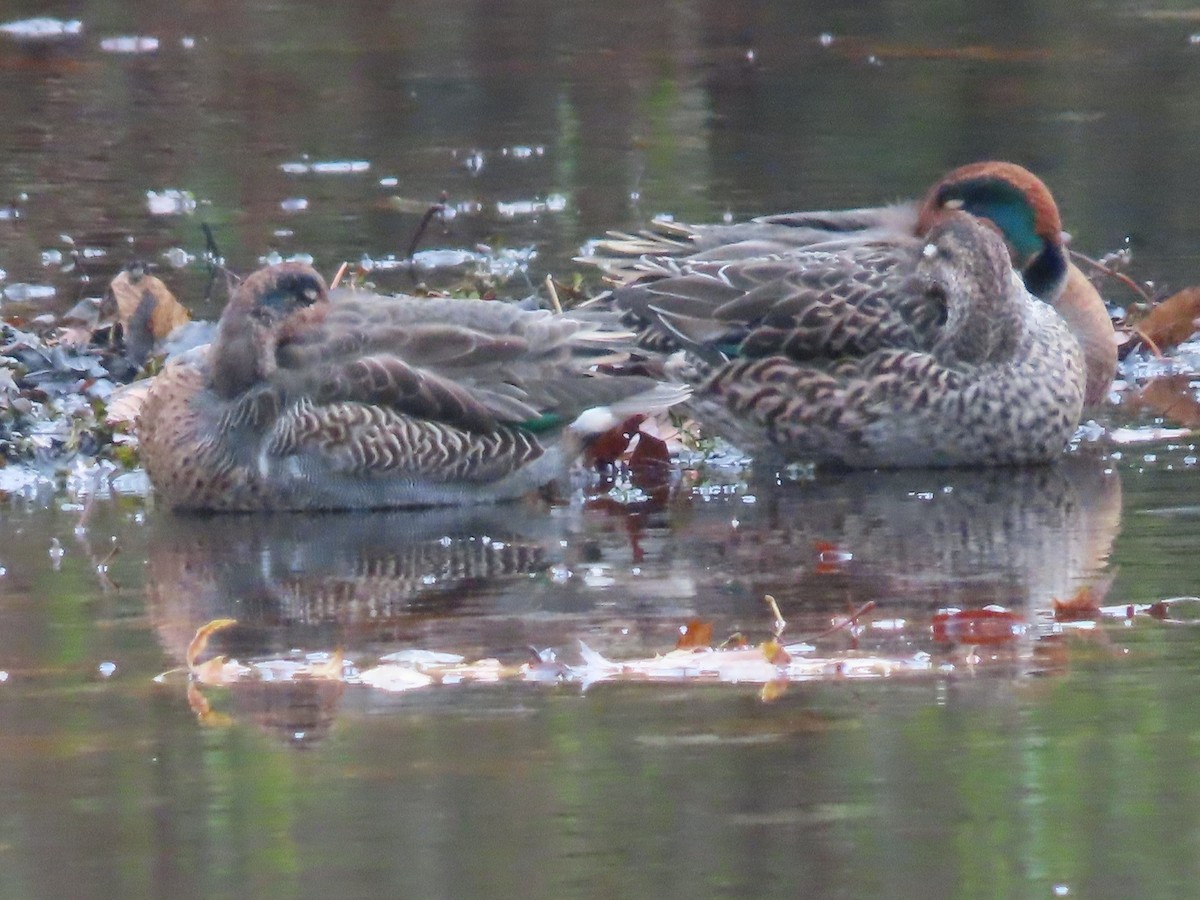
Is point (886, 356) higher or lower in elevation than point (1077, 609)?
higher

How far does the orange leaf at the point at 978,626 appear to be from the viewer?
6.64 m

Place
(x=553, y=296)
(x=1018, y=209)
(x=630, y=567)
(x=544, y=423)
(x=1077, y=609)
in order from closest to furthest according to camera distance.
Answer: (x=1077, y=609), (x=630, y=567), (x=544, y=423), (x=1018, y=209), (x=553, y=296)

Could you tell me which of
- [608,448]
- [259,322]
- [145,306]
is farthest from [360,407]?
[145,306]

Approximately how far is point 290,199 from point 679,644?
8447mm

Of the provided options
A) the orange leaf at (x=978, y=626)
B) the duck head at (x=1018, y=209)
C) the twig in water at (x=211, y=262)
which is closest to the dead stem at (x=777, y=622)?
the orange leaf at (x=978, y=626)

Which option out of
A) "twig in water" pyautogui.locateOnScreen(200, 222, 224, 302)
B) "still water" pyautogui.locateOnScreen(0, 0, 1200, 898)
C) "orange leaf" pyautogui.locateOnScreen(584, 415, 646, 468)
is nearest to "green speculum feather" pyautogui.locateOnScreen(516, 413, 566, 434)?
"still water" pyautogui.locateOnScreen(0, 0, 1200, 898)

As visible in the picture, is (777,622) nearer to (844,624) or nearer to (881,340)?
(844,624)

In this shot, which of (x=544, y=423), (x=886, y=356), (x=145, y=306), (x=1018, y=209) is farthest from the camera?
(x=145, y=306)

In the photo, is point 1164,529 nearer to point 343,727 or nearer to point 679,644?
point 679,644

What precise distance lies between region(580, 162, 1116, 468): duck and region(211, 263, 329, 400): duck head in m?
1.52

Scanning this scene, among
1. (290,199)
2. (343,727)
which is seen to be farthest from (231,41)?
(343,727)

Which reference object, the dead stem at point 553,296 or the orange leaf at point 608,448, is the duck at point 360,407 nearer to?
the orange leaf at point 608,448

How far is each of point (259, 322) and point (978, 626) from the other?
123 inches

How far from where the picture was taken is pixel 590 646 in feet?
21.9
